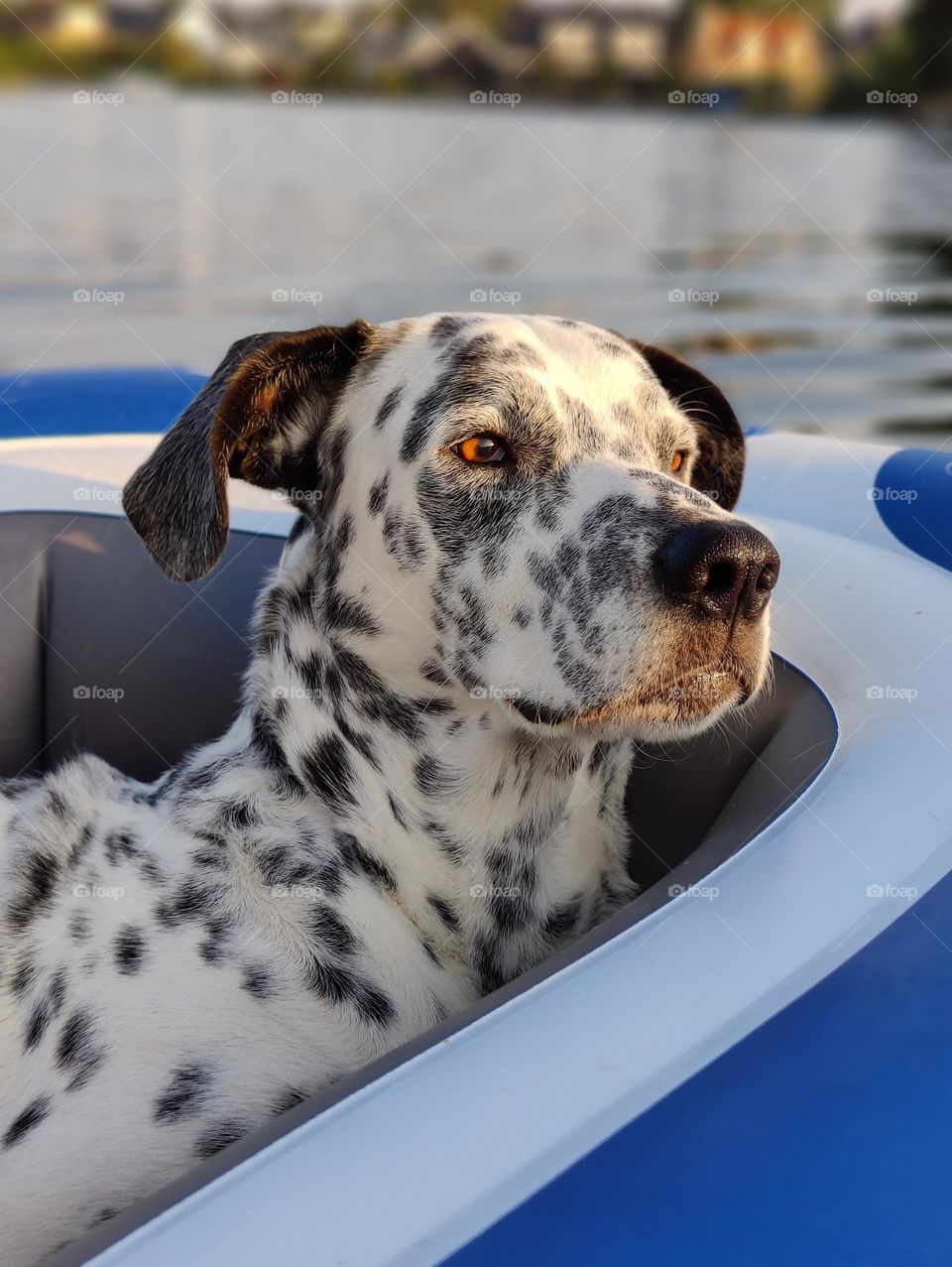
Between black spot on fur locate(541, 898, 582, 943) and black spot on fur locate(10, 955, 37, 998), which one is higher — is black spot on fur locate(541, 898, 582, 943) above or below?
above

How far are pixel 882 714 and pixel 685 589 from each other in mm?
343

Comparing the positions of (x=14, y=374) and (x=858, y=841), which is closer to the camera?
(x=858, y=841)

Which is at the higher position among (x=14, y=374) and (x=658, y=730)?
(x=658, y=730)

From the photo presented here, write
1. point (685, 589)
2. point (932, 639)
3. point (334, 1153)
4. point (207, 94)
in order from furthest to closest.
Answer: point (207, 94)
point (932, 639)
point (685, 589)
point (334, 1153)

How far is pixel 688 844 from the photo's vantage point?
222 cm

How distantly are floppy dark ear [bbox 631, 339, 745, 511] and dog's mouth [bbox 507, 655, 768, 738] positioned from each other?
0.75 meters

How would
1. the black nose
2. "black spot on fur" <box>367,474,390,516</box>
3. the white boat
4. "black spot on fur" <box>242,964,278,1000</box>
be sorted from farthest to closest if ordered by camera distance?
"black spot on fur" <box>367,474,390,516</box> < "black spot on fur" <box>242,964,278,1000</box> < the black nose < the white boat

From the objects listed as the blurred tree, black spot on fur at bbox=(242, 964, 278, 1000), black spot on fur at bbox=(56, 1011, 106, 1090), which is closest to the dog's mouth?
black spot on fur at bbox=(242, 964, 278, 1000)

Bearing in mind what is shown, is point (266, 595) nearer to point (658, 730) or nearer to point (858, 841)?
point (658, 730)

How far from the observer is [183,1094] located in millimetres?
1807

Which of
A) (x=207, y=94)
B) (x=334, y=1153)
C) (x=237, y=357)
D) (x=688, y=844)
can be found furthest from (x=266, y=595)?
(x=207, y=94)

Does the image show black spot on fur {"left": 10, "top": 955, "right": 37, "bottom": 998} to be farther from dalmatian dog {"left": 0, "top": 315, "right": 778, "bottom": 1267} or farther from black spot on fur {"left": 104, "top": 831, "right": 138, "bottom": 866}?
black spot on fur {"left": 104, "top": 831, "right": 138, "bottom": 866}

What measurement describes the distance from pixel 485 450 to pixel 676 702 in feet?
1.75

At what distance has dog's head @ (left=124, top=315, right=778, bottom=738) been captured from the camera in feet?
A: 5.99
